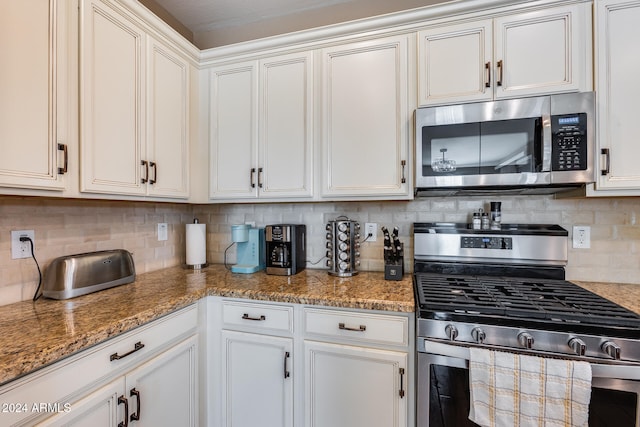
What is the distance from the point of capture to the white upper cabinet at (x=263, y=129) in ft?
6.07

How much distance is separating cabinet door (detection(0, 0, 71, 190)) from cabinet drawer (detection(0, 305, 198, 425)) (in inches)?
25.7

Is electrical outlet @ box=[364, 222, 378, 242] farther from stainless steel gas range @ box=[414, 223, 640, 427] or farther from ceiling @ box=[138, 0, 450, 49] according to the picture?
ceiling @ box=[138, 0, 450, 49]

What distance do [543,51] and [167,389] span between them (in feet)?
7.72

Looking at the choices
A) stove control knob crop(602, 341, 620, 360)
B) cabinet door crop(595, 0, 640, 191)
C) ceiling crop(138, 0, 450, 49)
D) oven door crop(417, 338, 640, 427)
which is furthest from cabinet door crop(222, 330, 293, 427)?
ceiling crop(138, 0, 450, 49)

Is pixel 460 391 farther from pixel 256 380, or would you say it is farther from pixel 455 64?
pixel 455 64

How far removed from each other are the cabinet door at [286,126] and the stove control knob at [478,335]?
3.55 ft

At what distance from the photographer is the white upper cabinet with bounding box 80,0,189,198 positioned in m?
1.35

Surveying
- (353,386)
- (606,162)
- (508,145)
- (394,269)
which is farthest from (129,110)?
(606,162)

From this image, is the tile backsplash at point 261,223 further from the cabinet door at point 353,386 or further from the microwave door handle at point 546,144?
the cabinet door at point 353,386

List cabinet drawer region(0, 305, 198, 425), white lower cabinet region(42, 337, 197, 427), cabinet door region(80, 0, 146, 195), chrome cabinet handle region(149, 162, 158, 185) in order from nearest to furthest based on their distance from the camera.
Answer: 1. cabinet drawer region(0, 305, 198, 425)
2. white lower cabinet region(42, 337, 197, 427)
3. cabinet door region(80, 0, 146, 195)
4. chrome cabinet handle region(149, 162, 158, 185)

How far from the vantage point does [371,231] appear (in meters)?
2.01

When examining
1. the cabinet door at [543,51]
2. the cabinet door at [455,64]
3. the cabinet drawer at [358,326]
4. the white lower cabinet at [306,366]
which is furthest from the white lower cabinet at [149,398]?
the cabinet door at [543,51]

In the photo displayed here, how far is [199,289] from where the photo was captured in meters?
1.60

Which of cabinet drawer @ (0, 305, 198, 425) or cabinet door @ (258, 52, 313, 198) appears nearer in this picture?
cabinet drawer @ (0, 305, 198, 425)
